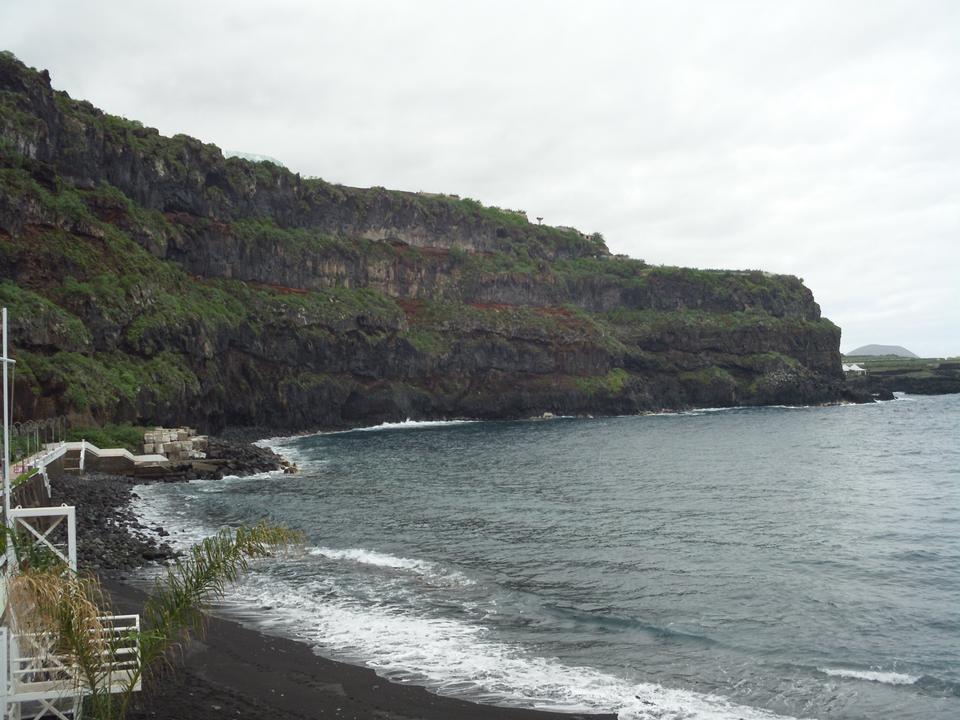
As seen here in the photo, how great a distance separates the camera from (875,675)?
17.9m

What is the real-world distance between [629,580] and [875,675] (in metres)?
9.15

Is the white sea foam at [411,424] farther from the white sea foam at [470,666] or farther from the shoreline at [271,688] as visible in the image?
the shoreline at [271,688]

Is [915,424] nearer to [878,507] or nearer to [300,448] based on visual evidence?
[878,507]

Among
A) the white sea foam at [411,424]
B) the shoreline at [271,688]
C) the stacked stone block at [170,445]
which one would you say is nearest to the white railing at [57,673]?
the shoreline at [271,688]

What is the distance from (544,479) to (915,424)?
60094 millimetres

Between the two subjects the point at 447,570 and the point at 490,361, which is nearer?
the point at 447,570

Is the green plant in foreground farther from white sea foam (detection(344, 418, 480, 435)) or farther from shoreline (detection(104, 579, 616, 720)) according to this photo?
white sea foam (detection(344, 418, 480, 435))

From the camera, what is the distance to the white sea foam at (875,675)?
1756 cm

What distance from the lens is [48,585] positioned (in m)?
10.1

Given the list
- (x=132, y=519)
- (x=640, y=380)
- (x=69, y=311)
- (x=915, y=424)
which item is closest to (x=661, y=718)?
(x=132, y=519)

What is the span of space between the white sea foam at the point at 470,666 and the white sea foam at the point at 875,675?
10.2 ft

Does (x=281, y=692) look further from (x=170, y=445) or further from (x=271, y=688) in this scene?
(x=170, y=445)

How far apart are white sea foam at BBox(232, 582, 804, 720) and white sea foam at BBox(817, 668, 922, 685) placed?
312 cm

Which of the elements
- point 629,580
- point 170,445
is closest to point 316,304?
point 170,445
